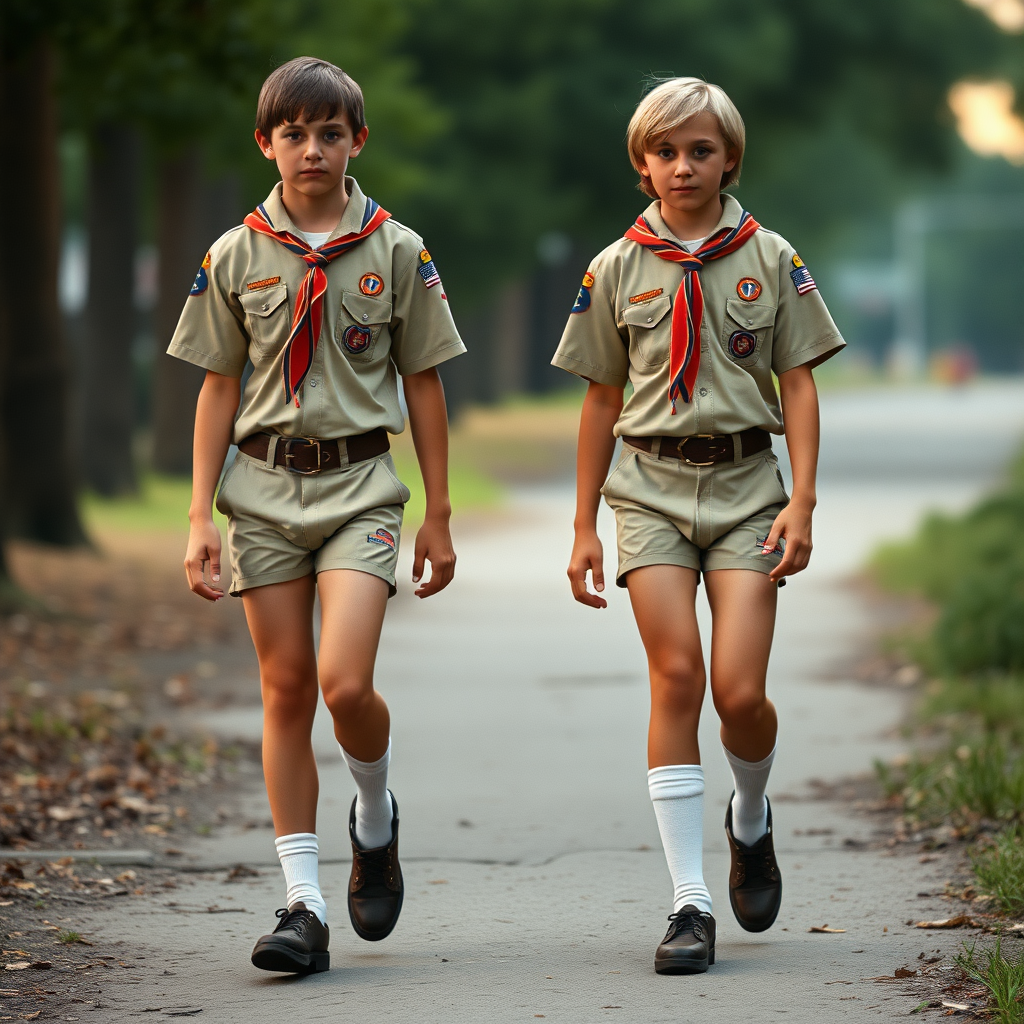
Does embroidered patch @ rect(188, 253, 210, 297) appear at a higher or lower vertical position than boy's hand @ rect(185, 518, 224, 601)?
higher

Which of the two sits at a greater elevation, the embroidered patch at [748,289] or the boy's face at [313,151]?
the boy's face at [313,151]

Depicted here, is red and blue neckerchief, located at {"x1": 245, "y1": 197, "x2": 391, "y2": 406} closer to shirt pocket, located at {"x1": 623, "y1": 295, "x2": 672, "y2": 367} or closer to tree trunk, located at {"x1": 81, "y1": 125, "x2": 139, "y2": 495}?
→ shirt pocket, located at {"x1": 623, "y1": 295, "x2": 672, "y2": 367}

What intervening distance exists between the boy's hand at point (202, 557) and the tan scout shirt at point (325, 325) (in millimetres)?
249

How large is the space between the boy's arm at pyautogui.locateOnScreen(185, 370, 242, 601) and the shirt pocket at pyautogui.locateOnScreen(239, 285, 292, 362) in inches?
5.3

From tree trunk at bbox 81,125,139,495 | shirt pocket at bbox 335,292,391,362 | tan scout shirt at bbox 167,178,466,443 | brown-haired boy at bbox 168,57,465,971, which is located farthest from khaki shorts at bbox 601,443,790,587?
tree trunk at bbox 81,125,139,495

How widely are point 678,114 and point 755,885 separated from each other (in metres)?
1.85

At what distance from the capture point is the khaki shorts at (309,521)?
15.2 ft

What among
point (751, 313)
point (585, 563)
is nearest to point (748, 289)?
point (751, 313)

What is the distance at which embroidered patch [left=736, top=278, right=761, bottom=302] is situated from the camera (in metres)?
4.74

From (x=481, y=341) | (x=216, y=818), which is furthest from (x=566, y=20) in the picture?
(x=216, y=818)

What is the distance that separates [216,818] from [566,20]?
23.9 m

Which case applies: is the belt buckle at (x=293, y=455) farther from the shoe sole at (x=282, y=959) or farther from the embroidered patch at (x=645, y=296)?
the shoe sole at (x=282, y=959)

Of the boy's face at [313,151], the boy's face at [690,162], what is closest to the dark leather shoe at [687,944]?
the boy's face at [690,162]

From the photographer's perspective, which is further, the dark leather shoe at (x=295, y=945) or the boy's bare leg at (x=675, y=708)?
the boy's bare leg at (x=675, y=708)
